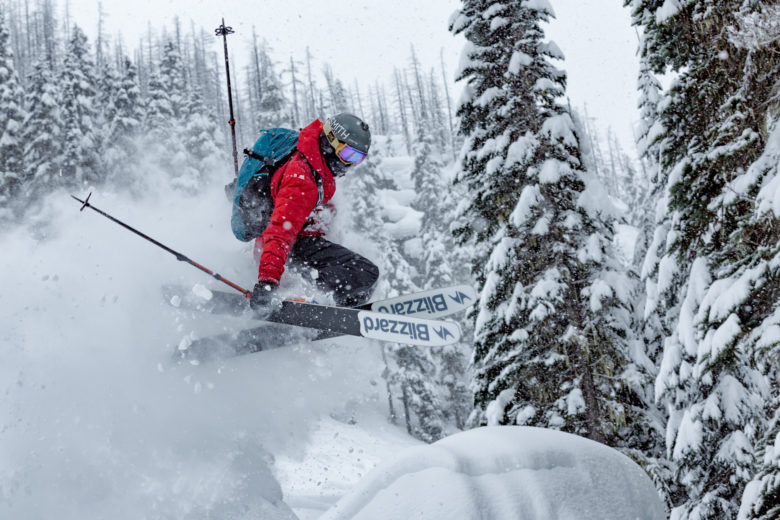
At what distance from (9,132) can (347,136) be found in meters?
24.9

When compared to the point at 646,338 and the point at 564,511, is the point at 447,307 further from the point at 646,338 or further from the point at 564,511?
the point at 646,338

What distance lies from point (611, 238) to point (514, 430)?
7.18 metres

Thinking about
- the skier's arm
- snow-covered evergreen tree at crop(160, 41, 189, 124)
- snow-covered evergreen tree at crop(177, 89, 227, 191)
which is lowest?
the skier's arm

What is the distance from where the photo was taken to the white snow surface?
349cm

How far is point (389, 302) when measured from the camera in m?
7.35

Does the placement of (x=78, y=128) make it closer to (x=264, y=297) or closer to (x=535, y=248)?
(x=535, y=248)

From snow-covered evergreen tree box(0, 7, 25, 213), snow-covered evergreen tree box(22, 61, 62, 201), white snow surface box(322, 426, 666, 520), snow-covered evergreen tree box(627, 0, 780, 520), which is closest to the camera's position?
white snow surface box(322, 426, 666, 520)

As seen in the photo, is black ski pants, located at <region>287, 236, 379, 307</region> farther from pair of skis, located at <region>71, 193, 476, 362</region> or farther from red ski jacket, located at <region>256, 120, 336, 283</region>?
red ski jacket, located at <region>256, 120, 336, 283</region>

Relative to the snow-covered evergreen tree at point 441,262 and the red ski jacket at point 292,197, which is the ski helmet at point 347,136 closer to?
the red ski jacket at point 292,197

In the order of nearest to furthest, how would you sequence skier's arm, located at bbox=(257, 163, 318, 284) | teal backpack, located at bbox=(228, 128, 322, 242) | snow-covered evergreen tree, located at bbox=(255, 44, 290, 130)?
skier's arm, located at bbox=(257, 163, 318, 284)
teal backpack, located at bbox=(228, 128, 322, 242)
snow-covered evergreen tree, located at bbox=(255, 44, 290, 130)

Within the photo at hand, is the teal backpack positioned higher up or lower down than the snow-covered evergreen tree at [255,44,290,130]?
lower down

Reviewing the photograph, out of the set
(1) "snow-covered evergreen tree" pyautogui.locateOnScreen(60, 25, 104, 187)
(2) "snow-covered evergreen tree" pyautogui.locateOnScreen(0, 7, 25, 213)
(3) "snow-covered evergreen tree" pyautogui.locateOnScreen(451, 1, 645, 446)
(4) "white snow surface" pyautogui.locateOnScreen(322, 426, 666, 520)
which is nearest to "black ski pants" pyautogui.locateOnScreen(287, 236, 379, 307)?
(4) "white snow surface" pyautogui.locateOnScreen(322, 426, 666, 520)

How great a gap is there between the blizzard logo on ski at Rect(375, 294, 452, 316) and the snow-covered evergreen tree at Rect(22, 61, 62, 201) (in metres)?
22.2

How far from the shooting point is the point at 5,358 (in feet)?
20.6
